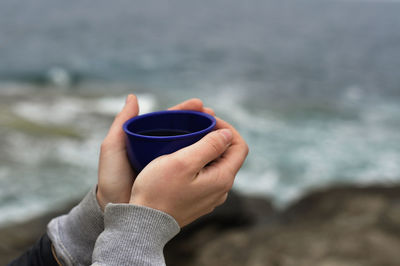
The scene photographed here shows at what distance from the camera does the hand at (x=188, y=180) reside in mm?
1163

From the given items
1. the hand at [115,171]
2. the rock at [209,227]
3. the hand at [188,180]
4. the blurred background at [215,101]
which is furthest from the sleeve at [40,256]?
the blurred background at [215,101]

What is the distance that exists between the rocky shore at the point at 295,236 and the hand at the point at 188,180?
3196 millimetres

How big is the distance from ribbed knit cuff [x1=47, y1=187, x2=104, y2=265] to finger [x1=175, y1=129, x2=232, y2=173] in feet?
1.47

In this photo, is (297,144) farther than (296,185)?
Yes

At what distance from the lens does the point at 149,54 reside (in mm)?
25594

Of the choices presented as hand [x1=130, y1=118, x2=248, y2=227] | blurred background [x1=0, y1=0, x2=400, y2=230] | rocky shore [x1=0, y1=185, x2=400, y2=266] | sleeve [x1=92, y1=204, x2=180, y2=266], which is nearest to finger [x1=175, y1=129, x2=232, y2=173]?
hand [x1=130, y1=118, x2=248, y2=227]

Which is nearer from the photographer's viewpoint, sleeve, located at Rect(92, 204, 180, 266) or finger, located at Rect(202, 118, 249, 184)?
sleeve, located at Rect(92, 204, 180, 266)

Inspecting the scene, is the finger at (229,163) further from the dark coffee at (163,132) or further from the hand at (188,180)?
the dark coffee at (163,132)

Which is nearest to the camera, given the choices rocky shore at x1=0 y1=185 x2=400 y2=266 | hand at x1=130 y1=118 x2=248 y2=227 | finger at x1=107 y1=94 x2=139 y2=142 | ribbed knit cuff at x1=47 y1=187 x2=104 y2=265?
hand at x1=130 y1=118 x2=248 y2=227

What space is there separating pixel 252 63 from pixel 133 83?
1019cm

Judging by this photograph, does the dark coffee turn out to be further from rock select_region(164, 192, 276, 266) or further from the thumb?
rock select_region(164, 192, 276, 266)

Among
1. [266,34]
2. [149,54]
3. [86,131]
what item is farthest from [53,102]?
[266,34]

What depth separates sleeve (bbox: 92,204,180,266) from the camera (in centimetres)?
106

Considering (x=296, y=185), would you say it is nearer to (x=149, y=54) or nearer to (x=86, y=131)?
(x=86, y=131)
